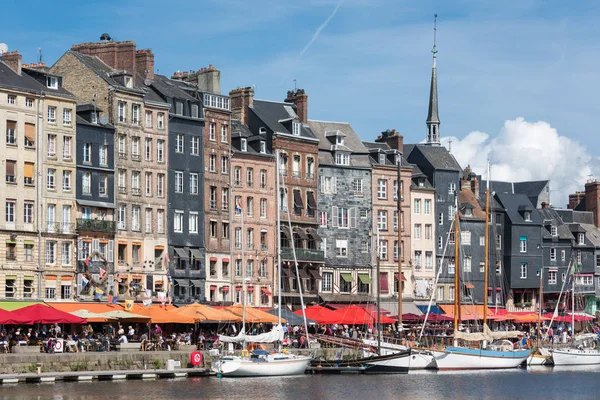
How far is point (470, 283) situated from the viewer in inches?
4338

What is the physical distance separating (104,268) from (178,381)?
15.7 meters

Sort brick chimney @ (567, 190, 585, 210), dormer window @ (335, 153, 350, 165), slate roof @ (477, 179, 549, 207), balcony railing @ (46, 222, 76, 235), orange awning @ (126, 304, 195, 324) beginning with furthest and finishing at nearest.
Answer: brick chimney @ (567, 190, 585, 210) → slate roof @ (477, 179, 549, 207) → dormer window @ (335, 153, 350, 165) → balcony railing @ (46, 222, 76, 235) → orange awning @ (126, 304, 195, 324)

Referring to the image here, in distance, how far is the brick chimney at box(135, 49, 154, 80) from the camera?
88562mm

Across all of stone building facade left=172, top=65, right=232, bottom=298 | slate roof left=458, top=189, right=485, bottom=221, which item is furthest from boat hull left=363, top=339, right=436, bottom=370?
slate roof left=458, top=189, right=485, bottom=221

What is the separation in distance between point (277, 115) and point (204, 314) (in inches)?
1027

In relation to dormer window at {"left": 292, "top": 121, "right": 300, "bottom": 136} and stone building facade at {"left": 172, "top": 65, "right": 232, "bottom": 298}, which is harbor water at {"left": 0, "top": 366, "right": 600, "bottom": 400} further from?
dormer window at {"left": 292, "top": 121, "right": 300, "bottom": 136}

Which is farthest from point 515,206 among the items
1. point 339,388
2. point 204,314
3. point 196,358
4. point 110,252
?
point 339,388

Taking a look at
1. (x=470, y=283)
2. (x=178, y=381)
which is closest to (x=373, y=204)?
(x=470, y=283)

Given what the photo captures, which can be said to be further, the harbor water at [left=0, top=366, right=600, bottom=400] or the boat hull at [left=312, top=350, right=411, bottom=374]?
the boat hull at [left=312, top=350, right=411, bottom=374]

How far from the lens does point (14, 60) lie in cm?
7988

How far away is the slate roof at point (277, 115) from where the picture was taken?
96.2 metres

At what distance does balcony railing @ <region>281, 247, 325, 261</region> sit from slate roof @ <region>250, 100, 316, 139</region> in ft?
27.3

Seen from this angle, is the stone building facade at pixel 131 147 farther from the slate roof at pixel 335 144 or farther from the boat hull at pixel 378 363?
the slate roof at pixel 335 144

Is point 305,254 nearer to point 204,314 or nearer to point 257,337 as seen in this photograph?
point 204,314
